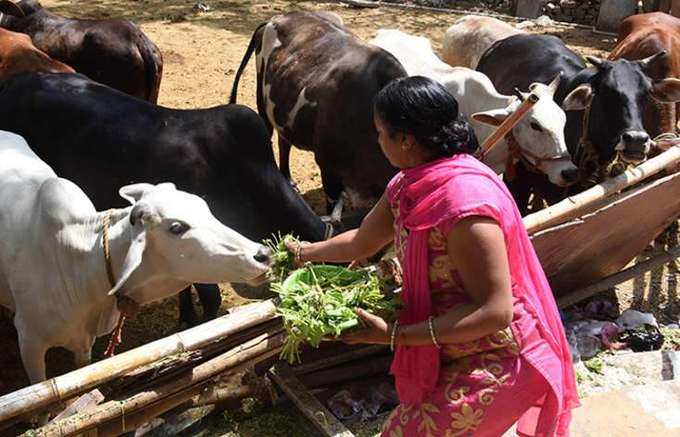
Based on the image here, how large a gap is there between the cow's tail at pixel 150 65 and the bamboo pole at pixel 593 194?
4.58 meters

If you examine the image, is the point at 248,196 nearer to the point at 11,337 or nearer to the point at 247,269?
the point at 247,269

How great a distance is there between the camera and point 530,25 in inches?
523

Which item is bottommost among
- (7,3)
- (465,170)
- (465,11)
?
(465,11)

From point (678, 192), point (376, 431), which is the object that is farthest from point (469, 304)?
point (678, 192)

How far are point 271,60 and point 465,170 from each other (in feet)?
16.4

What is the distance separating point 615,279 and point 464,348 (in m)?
3.00

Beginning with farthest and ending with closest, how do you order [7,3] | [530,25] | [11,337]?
1. [530,25]
2. [7,3]
3. [11,337]

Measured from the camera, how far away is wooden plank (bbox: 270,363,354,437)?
3410 millimetres

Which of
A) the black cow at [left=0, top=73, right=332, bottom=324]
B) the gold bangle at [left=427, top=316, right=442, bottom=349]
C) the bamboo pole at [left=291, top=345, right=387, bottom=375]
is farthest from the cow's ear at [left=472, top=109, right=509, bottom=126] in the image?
the gold bangle at [left=427, top=316, right=442, bottom=349]

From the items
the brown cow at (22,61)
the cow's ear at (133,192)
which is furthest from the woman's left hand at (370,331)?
the brown cow at (22,61)

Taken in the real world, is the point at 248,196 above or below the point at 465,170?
below

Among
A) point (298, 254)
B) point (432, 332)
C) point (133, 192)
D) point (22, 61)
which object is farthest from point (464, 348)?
point (22, 61)

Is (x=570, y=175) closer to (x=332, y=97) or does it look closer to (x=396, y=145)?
(x=332, y=97)

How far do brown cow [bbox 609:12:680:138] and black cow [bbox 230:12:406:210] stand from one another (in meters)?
2.25
